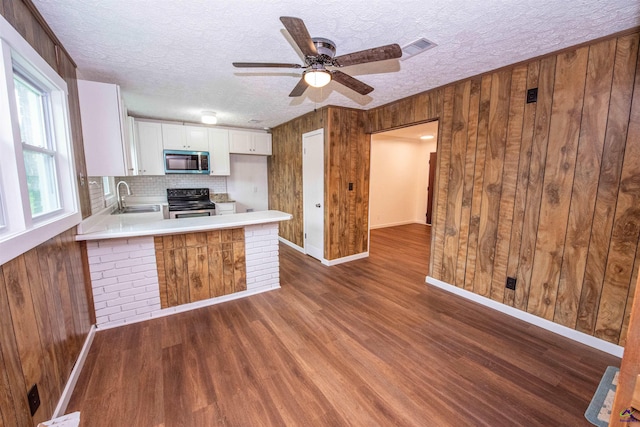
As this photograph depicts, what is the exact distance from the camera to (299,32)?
143 cm

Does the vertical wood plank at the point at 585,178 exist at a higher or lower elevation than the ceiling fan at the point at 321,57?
lower

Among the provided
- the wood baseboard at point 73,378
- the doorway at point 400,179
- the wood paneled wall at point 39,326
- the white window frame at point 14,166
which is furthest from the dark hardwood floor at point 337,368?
the doorway at point 400,179

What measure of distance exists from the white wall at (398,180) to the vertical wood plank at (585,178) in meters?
4.39

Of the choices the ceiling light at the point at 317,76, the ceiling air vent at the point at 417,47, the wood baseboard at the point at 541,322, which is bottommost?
the wood baseboard at the point at 541,322

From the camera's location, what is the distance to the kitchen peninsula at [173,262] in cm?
238

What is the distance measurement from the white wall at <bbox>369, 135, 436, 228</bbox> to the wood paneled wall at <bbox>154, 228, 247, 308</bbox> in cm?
423

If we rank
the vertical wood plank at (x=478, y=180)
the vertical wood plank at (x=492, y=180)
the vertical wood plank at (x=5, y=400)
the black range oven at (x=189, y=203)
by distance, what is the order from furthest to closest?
the black range oven at (x=189, y=203) → the vertical wood plank at (x=478, y=180) → the vertical wood plank at (x=492, y=180) → the vertical wood plank at (x=5, y=400)

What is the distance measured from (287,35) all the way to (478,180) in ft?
7.74

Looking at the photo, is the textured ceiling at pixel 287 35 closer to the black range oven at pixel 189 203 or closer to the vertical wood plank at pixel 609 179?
the vertical wood plank at pixel 609 179

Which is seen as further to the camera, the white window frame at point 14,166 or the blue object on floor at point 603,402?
the blue object on floor at point 603,402

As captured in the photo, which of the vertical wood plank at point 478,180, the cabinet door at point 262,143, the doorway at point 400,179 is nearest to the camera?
the vertical wood plank at point 478,180

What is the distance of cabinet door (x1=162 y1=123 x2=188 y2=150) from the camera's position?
456 centimetres

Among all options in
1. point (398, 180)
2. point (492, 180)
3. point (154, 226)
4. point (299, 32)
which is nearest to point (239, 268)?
point (154, 226)

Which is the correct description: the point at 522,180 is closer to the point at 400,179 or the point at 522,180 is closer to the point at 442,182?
the point at 442,182
